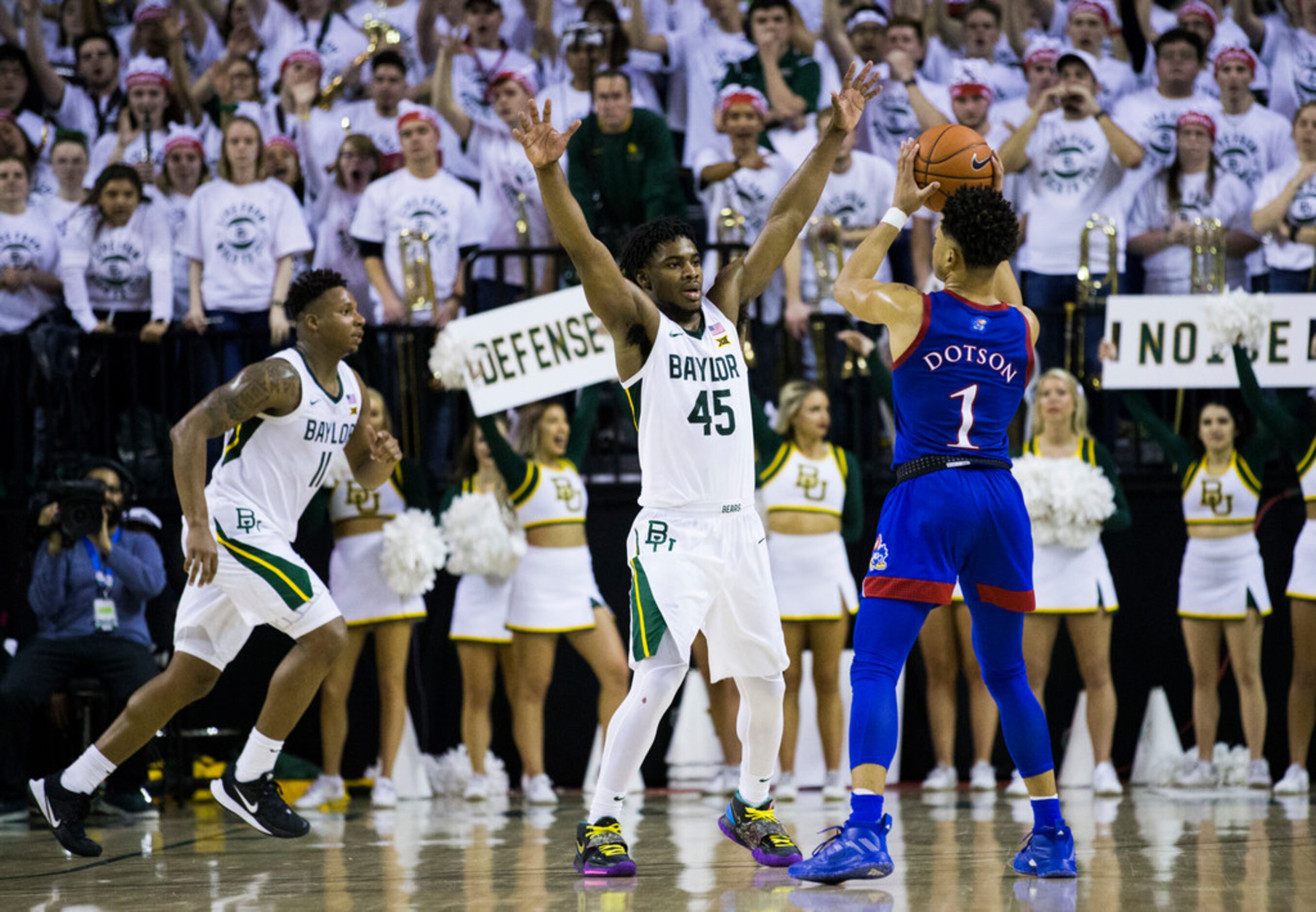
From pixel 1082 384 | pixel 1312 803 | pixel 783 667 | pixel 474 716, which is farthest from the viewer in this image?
pixel 1082 384

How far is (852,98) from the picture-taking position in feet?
17.3

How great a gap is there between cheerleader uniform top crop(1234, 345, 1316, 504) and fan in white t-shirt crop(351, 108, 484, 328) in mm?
4799

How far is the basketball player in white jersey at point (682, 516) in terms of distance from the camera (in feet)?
16.1

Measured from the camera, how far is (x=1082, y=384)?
9328 mm

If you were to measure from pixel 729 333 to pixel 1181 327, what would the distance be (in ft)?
13.9

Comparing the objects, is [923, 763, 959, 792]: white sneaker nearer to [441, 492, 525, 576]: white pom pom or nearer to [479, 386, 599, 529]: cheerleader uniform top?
[479, 386, 599, 529]: cheerleader uniform top

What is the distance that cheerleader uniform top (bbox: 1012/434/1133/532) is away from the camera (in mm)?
8352

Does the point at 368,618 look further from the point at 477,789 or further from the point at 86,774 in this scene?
the point at 86,774

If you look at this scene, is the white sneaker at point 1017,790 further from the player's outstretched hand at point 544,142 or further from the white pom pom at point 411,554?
the player's outstretched hand at point 544,142

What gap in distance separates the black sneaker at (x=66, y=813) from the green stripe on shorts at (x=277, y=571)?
47.8 inches

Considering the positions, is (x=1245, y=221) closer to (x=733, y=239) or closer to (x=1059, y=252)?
(x=1059, y=252)

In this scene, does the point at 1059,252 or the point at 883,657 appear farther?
the point at 1059,252

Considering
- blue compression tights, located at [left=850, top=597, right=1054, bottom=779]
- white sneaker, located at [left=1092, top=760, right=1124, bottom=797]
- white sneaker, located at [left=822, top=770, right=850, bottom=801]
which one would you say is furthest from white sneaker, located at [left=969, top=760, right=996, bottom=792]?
blue compression tights, located at [left=850, top=597, right=1054, bottom=779]

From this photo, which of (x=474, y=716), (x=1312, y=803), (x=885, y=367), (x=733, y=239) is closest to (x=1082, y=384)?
(x=885, y=367)
